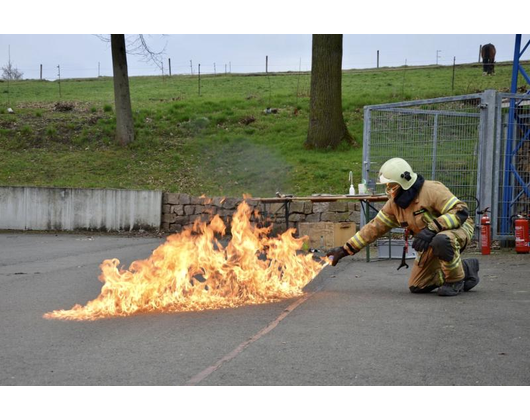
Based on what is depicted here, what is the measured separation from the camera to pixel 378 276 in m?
10.8

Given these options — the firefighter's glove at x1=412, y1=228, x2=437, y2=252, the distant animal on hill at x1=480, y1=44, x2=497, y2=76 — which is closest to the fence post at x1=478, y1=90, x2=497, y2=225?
the firefighter's glove at x1=412, y1=228, x2=437, y2=252

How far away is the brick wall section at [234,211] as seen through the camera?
15.2 metres

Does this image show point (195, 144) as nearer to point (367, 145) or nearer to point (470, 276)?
→ point (367, 145)

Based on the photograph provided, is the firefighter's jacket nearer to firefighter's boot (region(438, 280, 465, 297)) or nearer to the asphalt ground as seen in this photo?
→ firefighter's boot (region(438, 280, 465, 297))

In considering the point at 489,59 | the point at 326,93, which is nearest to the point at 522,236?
the point at 326,93

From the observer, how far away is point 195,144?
2342cm

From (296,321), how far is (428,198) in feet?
8.03

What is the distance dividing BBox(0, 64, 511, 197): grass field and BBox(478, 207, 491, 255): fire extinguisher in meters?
4.74

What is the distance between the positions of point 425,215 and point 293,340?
3.03 m

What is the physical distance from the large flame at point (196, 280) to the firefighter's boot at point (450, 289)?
1704 millimetres

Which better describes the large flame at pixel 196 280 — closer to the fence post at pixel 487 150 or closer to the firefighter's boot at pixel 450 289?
the firefighter's boot at pixel 450 289

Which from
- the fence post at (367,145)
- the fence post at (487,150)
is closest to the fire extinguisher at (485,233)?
the fence post at (487,150)

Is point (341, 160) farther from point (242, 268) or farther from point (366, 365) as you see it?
point (366, 365)
